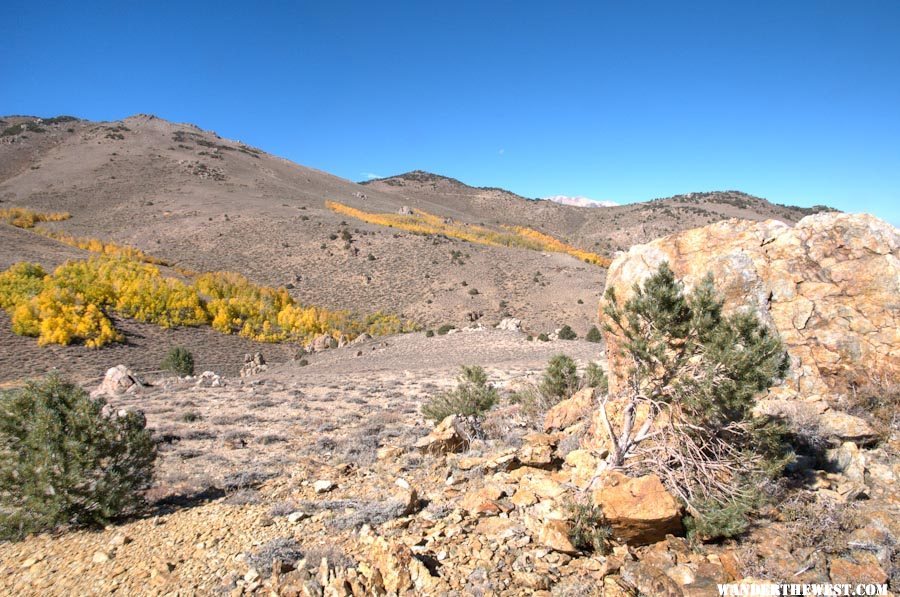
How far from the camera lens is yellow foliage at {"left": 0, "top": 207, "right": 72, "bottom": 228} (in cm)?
4593

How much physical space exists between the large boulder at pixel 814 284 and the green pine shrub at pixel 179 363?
21.2 metres

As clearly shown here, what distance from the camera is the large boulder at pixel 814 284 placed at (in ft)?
19.2

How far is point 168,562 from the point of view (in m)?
4.04

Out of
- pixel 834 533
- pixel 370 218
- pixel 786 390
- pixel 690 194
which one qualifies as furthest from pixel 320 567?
pixel 690 194

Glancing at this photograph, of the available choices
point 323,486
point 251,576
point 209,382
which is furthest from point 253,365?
point 251,576

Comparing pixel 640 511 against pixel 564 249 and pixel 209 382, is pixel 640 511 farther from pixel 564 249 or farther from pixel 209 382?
pixel 564 249

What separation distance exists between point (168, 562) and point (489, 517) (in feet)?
9.84

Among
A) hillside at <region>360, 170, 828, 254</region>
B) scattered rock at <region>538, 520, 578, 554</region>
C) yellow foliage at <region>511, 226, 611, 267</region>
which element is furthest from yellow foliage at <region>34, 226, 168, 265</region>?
hillside at <region>360, 170, 828, 254</region>

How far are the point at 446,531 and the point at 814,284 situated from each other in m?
6.14

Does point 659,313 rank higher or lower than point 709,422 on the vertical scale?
higher

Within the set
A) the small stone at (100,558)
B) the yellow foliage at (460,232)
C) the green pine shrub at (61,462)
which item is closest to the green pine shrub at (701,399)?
the small stone at (100,558)

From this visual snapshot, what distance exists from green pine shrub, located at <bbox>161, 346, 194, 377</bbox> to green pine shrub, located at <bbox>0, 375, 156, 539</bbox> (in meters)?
17.3

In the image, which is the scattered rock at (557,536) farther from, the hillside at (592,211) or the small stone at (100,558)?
the hillside at (592,211)

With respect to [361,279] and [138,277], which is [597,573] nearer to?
[138,277]
